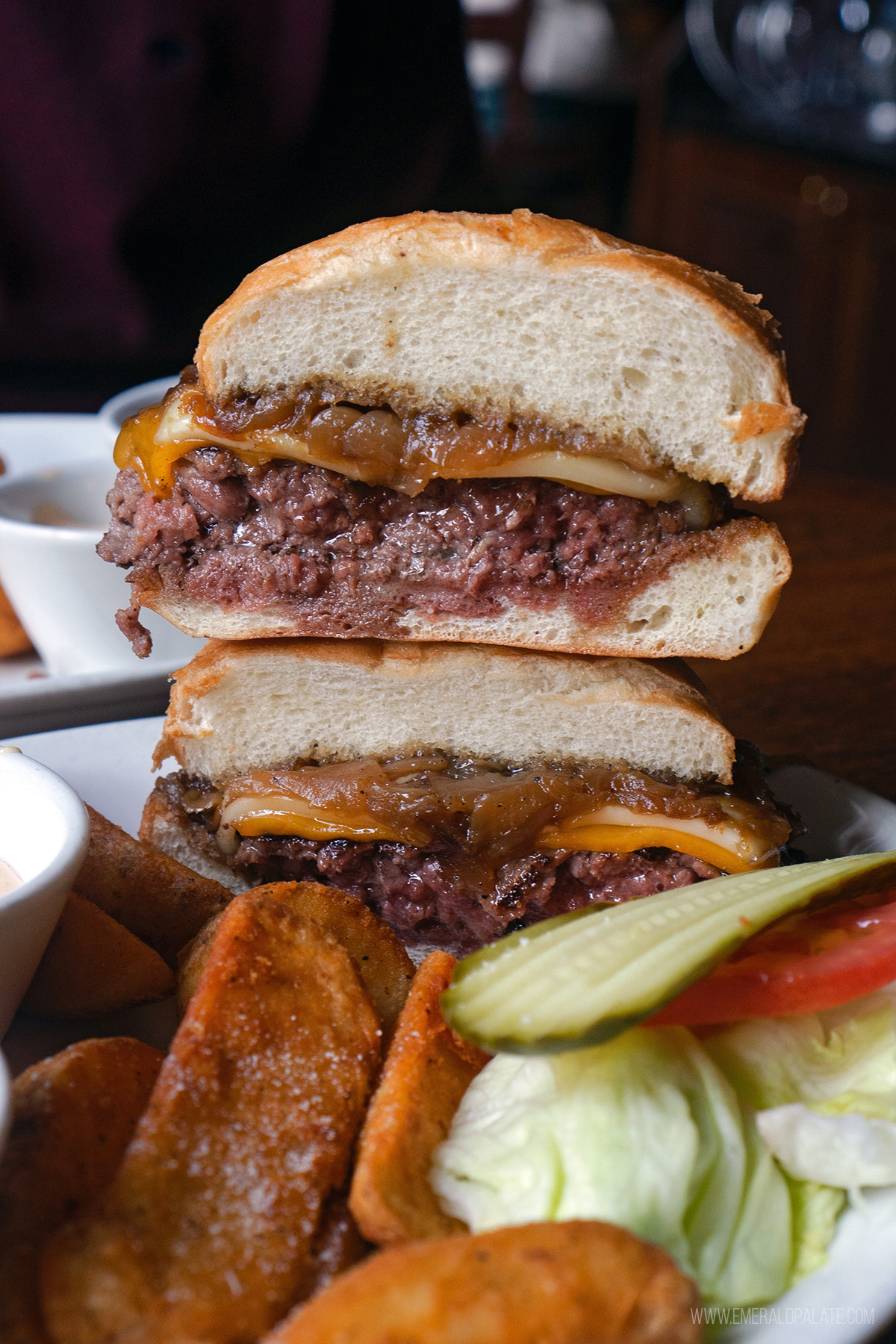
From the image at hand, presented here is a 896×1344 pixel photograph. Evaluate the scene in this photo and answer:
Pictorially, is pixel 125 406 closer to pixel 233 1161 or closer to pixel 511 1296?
pixel 233 1161

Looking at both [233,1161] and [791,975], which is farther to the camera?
[791,975]

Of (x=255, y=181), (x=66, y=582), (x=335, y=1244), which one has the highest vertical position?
(x=255, y=181)

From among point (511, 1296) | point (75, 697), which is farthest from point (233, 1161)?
point (75, 697)

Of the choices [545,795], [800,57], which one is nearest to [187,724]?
[545,795]

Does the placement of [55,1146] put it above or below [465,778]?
above

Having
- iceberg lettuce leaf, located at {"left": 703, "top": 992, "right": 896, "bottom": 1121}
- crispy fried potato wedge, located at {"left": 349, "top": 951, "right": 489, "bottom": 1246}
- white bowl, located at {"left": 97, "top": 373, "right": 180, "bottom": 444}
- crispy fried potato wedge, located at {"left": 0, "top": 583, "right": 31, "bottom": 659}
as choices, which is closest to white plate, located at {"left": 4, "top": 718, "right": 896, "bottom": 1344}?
iceberg lettuce leaf, located at {"left": 703, "top": 992, "right": 896, "bottom": 1121}

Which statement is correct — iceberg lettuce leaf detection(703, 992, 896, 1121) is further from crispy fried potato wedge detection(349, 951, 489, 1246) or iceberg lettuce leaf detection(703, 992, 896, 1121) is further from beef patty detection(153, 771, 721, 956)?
beef patty detection(153, 771, 721, 956)
